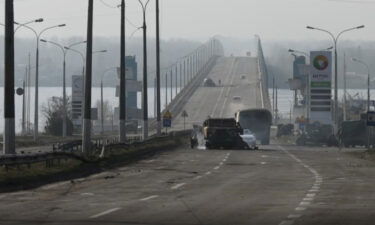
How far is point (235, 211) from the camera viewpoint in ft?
61.1

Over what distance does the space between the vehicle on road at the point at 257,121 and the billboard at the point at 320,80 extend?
12.7 m

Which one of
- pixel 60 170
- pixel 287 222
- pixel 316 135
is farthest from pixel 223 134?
pixel 287 222

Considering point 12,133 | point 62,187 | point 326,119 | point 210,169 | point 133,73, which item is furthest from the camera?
point 133,73

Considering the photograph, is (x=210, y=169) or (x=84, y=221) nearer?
(x=84, y=221)

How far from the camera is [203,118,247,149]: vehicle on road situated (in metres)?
64.5

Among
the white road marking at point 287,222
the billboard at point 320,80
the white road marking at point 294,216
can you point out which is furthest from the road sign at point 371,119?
the billboard at point 320,80

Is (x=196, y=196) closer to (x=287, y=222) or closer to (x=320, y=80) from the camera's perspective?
(x=287, y=222)

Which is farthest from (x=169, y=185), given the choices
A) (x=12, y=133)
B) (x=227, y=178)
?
(x=12, y=133)

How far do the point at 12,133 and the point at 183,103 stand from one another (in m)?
150

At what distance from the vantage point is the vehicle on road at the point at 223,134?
64.5m

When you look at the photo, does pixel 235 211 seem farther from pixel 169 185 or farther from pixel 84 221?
pixel 169 185

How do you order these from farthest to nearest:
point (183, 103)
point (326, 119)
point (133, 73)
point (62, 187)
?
point (183, 103) < point (133, 73) < point (326, 119) < point (62, 187)

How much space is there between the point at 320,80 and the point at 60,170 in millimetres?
72251

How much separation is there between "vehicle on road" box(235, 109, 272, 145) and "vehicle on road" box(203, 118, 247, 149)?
78.1ft
